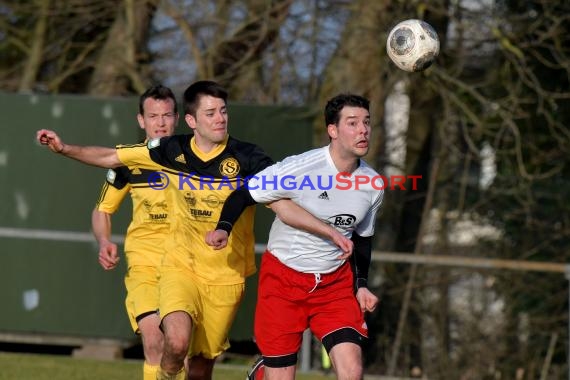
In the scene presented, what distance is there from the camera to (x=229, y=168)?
21.0ft

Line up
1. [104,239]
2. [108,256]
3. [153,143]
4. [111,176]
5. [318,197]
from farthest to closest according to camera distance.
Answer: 1. [111,176]
2. [104,239]
3. [108,256]
4. [153,143]
5. [318,197]

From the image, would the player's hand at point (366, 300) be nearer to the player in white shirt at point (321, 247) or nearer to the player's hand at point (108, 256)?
the player in white shirt at point (321, 247)

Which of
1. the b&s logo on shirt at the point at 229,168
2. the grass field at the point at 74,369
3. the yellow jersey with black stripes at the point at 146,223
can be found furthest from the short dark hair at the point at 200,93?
the grass field at the point at 74,369

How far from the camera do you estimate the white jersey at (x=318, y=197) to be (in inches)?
237

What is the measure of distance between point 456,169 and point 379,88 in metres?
1.55

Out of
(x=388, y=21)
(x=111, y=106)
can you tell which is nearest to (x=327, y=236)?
(x=111, y=106)

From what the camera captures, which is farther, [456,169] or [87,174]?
[456,169]

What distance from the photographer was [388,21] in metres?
11.4

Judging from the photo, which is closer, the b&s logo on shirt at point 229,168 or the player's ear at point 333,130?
the player's ear at point 333,130

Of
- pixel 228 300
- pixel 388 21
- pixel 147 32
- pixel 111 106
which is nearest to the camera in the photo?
pixel 228 300

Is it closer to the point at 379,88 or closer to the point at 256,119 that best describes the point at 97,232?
the point at 256,119

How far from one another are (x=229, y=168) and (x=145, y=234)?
0.83 metres

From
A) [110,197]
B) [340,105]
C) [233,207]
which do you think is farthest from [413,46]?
[110,197]

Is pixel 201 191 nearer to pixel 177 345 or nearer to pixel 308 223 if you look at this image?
pixel 308 223
